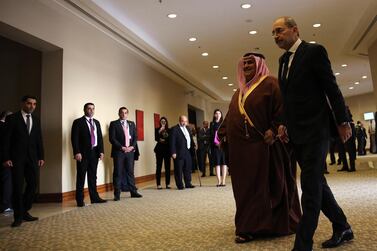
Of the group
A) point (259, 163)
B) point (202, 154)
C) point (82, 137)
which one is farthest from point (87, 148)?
point (202, 154)

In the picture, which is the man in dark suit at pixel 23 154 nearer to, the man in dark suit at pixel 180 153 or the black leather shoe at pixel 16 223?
the black leather shoe at pixel 16 223

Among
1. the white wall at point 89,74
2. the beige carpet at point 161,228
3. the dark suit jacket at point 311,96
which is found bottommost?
the beige carpet at point 161,228

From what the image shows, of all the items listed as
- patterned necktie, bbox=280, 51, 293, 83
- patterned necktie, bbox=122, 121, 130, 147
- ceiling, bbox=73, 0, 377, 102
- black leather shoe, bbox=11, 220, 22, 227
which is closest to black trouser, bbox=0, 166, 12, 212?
black leather shoe, bbox=11, 220, 22, 227

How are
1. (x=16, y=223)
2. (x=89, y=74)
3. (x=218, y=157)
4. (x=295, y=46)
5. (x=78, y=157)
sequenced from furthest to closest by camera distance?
1. (x=218, y=157)
2. (x=89, y=74)
3. (x=78, y=157)
4. (x=16, y=223)
5. (x=295, y=46)

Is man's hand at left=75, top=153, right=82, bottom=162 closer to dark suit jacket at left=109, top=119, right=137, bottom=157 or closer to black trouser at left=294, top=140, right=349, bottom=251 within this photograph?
dark suit jacket at left=109, top=119, right=137, bottom=157

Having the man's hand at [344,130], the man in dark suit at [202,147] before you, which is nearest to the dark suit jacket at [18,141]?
the man's hand at [344,130]

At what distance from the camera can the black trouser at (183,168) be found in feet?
21.7

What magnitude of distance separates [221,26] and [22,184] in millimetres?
5632

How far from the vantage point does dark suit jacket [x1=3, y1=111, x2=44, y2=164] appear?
3721mm

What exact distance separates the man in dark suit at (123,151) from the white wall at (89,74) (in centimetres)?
82

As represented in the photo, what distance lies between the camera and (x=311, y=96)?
1946mm

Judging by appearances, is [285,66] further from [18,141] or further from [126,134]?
[126,134]

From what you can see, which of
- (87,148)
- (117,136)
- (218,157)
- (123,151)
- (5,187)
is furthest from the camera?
(218,157)

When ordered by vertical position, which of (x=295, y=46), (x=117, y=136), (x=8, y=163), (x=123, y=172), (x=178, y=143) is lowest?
(x=123, y=172)
